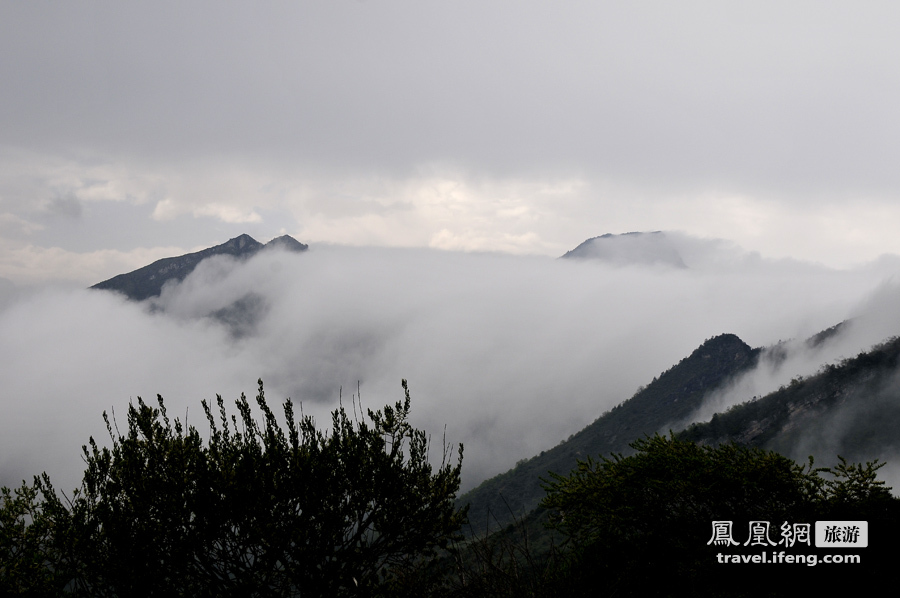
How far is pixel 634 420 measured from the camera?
92.8 metres

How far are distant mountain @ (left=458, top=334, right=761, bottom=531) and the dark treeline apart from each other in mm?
67664

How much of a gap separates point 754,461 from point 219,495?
12.5 metres

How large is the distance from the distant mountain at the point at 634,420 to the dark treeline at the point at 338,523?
67.7m

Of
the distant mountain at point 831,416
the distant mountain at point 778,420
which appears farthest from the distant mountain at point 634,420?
the distant mountain at point 831,416

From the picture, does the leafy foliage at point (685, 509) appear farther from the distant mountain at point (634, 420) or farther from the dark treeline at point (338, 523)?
the distant mountain at point (634, 420)

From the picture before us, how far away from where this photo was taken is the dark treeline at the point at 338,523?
9.26 metres

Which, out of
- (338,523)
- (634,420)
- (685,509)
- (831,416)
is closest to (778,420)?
(831,416)

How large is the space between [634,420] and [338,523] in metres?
92.4

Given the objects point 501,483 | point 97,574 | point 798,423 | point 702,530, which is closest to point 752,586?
point 702,530

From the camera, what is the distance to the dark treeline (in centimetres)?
926

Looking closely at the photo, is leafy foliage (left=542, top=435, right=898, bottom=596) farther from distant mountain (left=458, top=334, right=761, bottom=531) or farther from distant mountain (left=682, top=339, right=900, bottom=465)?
distant mountain (left=458, top=334, right=761, bottom=531)

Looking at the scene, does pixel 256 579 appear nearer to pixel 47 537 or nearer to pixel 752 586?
pixel 47 537

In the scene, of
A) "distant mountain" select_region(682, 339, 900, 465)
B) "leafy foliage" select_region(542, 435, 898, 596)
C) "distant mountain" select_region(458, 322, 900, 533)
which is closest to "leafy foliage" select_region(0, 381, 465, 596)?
"leafy foliage" select_region(542, 435, 898, 596)

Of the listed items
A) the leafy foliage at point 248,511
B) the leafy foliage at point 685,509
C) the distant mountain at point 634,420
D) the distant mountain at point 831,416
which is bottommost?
the distant mountain at point 634,420
